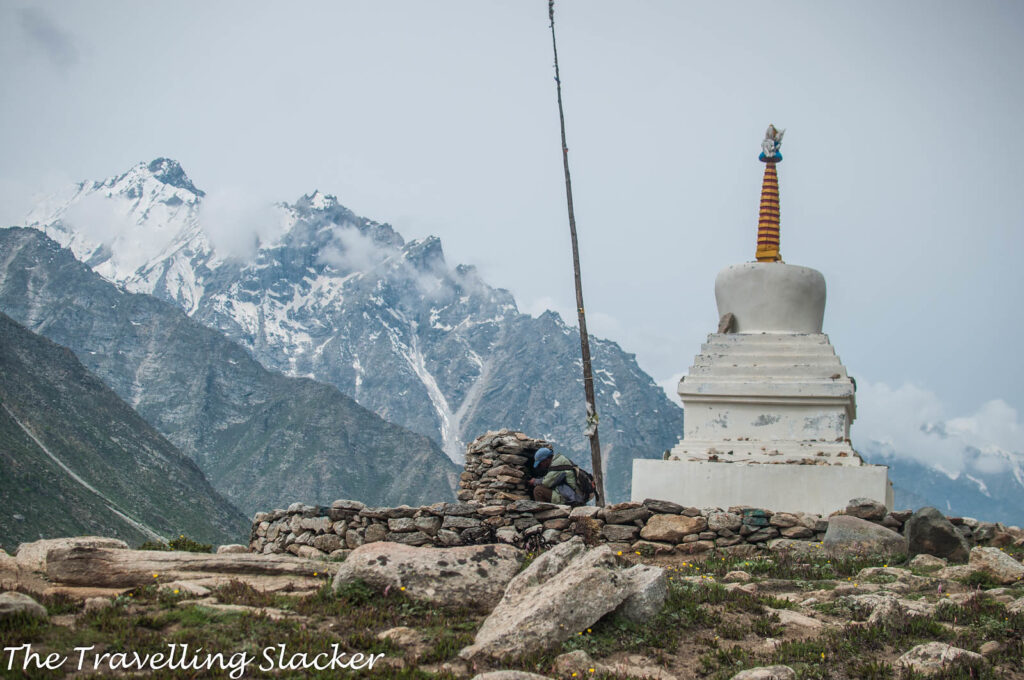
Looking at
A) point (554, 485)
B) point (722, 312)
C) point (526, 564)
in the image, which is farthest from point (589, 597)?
point (722, 312)

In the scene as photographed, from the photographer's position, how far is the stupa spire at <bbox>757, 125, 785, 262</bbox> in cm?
2258

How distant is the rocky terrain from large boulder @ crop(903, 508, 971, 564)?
5.12ft

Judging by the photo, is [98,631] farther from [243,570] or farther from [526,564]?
[526,564]

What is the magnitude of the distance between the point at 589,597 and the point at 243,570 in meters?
Answer: 4.35

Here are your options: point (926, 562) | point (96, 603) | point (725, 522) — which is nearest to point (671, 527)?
point (725, 522)

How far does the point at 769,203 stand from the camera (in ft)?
75.6

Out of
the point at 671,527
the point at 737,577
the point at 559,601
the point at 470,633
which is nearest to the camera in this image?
the point at 559,601

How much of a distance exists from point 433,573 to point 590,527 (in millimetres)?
5146

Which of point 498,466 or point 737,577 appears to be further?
point 498,466

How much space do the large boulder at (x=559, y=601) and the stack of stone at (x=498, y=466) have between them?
7.02m

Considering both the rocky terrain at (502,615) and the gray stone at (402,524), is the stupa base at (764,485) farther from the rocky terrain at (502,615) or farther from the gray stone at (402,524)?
the rocky terrain at (502,615)

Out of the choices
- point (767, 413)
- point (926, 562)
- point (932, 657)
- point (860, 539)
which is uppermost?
point (767, 413)

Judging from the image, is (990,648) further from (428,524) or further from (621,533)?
(428,524)

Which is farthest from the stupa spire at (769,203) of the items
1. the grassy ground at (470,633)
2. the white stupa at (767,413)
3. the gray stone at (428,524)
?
the grassy ground at (470,633)
